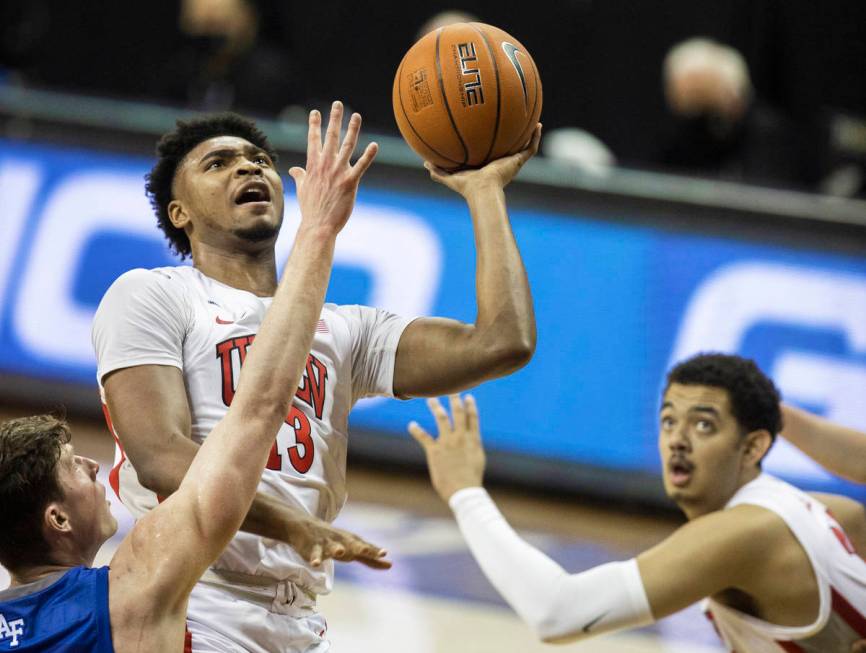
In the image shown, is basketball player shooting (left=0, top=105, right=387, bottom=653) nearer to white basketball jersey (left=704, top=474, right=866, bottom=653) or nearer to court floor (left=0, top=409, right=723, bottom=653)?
white basketball jersey (left=704, top=474, right=866, bottom=653)

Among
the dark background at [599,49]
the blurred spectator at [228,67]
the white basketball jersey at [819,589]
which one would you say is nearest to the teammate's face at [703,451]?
the white basketball jersey at [819,589]

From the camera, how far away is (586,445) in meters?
8.23

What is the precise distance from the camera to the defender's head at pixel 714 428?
4.48 meters

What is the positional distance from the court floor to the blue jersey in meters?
2.81

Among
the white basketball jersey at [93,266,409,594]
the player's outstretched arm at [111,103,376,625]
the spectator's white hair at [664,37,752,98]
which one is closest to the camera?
the player's outstretched arm at [111,103,376,625]

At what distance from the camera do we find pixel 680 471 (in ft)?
14.8

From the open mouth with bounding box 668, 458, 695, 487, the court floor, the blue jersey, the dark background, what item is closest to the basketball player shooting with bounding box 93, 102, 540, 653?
the blue jersey

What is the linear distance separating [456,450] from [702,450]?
839 mm

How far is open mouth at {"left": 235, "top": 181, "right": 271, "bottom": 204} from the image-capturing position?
3977 millimetres

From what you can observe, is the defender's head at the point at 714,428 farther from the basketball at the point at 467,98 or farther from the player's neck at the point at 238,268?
the player's neck at the point at 238,268

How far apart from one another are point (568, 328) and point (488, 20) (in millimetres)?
3660

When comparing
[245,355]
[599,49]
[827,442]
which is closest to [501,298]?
[245,355]

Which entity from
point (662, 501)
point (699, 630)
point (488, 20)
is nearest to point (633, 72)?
point (488, 20)

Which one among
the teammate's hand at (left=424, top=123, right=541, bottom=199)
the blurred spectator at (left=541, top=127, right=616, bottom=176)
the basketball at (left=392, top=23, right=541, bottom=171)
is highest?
the blurred spectator at (left=541, top=127, right=616, bottom=176)
